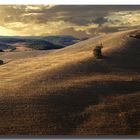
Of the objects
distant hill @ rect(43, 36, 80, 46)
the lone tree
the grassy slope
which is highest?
distant hill @ rect(43, 36, 80, 46)

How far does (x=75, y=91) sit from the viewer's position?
8812mm

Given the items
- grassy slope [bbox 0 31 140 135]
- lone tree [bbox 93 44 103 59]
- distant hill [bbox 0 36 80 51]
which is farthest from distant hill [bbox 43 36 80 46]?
lone tree [bbox 93 44 103 59]

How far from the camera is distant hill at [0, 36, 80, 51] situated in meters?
Answer: 9.18

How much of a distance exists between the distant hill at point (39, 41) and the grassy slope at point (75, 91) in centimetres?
16

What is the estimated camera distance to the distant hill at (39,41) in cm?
918

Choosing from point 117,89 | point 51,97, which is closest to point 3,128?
point 51,97

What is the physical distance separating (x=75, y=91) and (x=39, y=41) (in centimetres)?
132

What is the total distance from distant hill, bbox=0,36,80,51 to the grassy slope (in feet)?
0.53

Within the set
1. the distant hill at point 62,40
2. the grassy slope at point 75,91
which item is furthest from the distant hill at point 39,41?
the grassy slope at point 75,91

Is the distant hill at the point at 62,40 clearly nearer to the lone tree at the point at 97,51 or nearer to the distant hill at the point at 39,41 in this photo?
the distant hill at the point at 39,41

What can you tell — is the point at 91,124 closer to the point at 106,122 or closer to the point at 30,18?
the point at 106,122

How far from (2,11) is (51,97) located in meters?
1.99

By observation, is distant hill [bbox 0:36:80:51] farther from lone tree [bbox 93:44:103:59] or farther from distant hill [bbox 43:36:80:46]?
lone tree [bbox 93:44:103:59]

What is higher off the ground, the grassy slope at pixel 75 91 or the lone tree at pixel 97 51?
the lone tree at pixel 97 51
